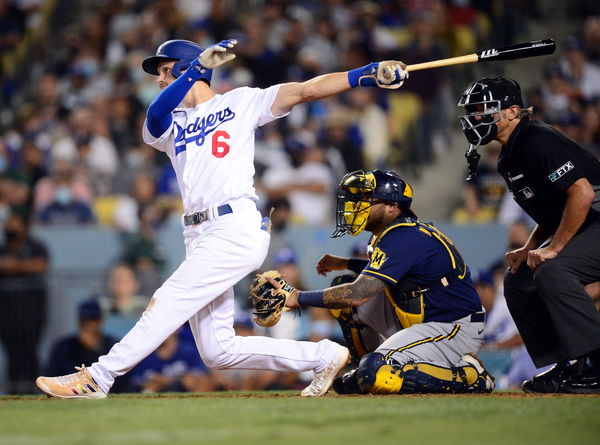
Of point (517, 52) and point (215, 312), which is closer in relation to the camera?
point (215, 312)

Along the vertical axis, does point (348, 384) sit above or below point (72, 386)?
below

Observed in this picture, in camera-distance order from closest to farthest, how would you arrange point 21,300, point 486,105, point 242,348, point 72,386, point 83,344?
point 72,386
point 242,348
point 486,105
point 83,344
point 21,300

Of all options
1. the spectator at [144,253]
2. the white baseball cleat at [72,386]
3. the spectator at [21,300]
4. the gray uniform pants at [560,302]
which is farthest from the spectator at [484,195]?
the white baseball cleat at [72,386]

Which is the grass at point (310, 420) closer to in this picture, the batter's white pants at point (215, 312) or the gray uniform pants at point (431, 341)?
the batter's white pants at point (215, 312)

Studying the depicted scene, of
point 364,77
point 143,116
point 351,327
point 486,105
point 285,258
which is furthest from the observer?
point 143,116

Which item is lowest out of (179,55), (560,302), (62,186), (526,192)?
(560,302)

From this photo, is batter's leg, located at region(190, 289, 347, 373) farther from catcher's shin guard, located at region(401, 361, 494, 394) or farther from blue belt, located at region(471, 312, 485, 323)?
blue belt, located at region(471, 312, 485, 323)

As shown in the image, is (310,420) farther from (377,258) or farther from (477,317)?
(477,317)

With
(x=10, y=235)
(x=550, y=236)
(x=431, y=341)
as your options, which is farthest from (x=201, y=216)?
(x=10, y=235)
